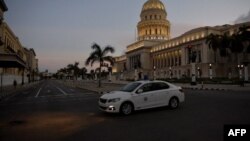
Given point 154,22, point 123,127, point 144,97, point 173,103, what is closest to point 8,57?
point 144,97

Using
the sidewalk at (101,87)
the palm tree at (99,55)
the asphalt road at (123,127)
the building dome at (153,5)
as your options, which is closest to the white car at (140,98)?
the asphalt road at (123,127)

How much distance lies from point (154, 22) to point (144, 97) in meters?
121

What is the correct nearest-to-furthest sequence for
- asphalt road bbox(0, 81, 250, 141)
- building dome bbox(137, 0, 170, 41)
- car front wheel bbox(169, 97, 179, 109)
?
asphalt road bbox(0, 81, 250, 141) → car front wheel bbox(169, 97, 179, 109) → building dome bbox(137, 0, 170, 41)

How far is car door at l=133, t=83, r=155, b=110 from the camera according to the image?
41.2 ft

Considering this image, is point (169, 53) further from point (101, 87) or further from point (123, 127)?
point (123, 127)

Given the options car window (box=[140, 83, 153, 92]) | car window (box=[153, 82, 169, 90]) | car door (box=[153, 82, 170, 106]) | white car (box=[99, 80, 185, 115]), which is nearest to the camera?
white car (box=[99, 80, 185, 115])

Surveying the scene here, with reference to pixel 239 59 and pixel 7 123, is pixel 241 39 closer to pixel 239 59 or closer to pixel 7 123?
pixel 239 59

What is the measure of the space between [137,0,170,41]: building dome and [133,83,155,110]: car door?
11950 cm

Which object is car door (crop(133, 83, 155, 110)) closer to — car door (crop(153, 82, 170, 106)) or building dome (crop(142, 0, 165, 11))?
car door (crop(153, 82, 170, 106))

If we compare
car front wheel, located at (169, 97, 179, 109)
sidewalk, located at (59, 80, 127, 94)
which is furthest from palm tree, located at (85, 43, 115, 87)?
car front wheel, located at (169, 97, 179, 109)

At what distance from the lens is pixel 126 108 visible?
12.3 meters

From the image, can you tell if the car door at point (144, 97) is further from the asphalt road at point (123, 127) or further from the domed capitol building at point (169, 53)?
the domed capitol building at point (169, 53)

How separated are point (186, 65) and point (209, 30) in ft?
49.1

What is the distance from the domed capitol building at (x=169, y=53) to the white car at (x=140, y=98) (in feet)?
210
